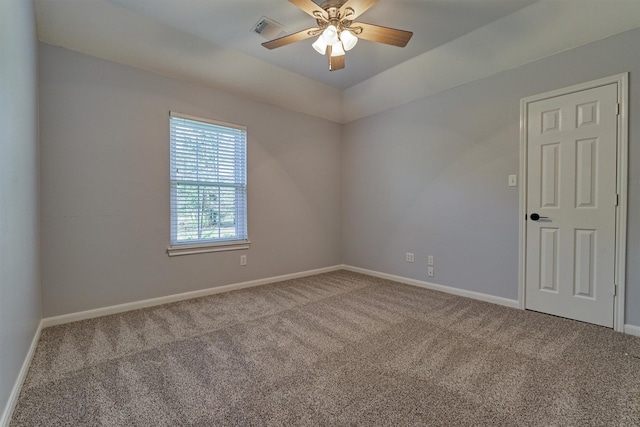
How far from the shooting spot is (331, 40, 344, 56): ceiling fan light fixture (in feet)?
7.58

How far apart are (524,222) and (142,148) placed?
3958 mm

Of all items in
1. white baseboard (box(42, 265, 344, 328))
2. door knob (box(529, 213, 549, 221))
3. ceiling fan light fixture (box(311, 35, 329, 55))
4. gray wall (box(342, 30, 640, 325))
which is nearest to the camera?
ceiling fan light fixture (box(311, 35, 329, 55))

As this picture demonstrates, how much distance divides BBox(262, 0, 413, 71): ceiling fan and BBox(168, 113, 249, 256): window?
1.40 metres

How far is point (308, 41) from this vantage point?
2.91m

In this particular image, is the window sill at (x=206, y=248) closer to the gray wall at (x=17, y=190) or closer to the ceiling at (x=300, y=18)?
the gray wall at (x=17, y=190)

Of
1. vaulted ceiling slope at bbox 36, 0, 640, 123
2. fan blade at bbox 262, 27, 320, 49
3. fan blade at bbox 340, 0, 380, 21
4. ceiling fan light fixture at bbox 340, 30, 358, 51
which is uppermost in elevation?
vaulted ceiling slope at bbox 36, 0, 640, 123

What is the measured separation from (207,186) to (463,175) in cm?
301

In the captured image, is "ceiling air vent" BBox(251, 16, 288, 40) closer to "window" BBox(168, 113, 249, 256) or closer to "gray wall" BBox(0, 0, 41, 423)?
"window" BBox(168, 113, 249, 256)

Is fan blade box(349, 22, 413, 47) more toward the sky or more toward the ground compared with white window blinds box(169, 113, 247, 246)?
more toward the sky

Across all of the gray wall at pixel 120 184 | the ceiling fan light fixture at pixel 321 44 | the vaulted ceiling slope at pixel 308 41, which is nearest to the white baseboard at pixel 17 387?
the gray wall at pixel 120 184

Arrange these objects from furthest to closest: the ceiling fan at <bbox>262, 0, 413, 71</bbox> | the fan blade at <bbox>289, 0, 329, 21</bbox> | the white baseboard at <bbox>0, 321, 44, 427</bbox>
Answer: the ceiling fan at <bbox>262, 0, 413, 71</bbox> → the fan blade at <bbox>289, 0, 329, 21</bbox> → the white baseboard at <bbox>0, 321, 44, 427</bbox>

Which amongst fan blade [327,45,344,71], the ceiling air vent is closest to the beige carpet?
fan blade [327,45,344,71]

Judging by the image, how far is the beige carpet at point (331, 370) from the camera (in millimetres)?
1417

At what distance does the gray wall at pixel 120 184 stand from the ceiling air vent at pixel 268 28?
98cm
